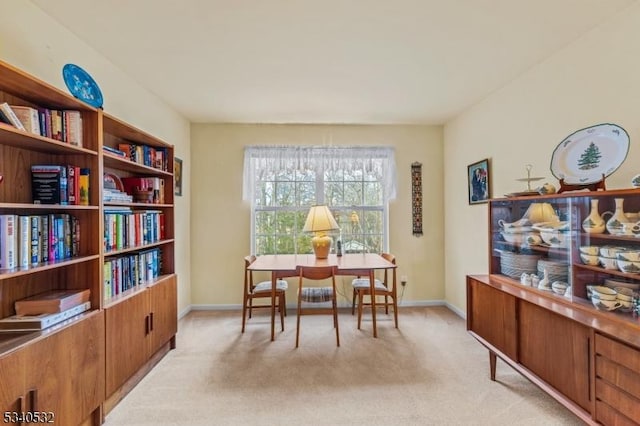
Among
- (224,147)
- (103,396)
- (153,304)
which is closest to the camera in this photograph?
(103,396)

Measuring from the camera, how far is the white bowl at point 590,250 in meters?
1.64

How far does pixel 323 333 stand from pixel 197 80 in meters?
2.72

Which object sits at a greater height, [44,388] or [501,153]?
[501,153]

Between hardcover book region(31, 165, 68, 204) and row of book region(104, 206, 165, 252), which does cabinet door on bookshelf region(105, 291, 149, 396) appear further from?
hardcover book region(31, 165, 68, 204)

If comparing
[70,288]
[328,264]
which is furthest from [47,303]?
[328,264]

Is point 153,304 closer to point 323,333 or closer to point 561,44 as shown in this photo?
point 323,333

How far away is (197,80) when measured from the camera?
2658 millimetres

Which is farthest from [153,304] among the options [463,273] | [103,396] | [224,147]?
[463,273]

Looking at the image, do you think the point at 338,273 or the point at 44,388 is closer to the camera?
the point at 44,388

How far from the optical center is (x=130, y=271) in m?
2.29

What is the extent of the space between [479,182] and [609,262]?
5.72ft

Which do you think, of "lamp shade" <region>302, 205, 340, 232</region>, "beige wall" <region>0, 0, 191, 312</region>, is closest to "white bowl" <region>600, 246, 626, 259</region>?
"lamp shade" <region>302, 205, 340, 232</region>

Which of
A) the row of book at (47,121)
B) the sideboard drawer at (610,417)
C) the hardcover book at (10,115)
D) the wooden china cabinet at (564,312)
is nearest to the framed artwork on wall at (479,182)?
the wooden china cabinet at (564,312)

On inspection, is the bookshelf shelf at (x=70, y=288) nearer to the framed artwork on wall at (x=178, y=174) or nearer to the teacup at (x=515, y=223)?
the framed artwork on wall at (x=178, y=174)
